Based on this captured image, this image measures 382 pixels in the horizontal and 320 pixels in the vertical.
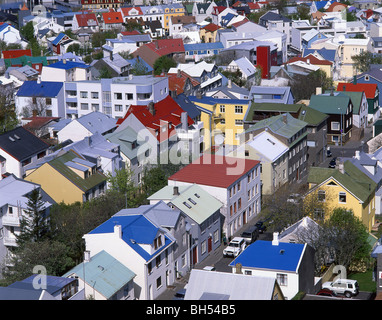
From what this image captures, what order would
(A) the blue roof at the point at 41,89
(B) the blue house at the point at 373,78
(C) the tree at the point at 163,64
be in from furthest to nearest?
1. (C) the tree at the point at 163,64
2. (B) the blue house at the point at 373,78
3. (A) the blue roof at the point at 41,89

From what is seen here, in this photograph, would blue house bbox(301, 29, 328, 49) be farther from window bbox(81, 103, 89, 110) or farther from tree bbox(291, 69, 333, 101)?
window bbox(81, 103, 89, 110)

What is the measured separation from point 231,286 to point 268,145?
19.9m

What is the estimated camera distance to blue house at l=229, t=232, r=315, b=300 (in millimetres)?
23219

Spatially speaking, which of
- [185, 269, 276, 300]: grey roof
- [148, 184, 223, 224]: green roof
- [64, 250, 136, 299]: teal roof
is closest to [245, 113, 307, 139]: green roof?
[148, 184, 223, 224]: green roof

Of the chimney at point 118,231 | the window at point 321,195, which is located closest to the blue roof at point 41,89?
the window at point 321,195

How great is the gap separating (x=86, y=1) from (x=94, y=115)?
8507 centimetres

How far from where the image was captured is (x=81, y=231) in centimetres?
2800

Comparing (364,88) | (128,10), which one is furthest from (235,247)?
(128,10)

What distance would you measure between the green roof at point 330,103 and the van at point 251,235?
1849 cm

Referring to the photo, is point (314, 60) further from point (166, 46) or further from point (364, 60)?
point (166, 46)

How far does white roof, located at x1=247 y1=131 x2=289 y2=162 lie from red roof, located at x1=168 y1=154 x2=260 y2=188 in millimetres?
2055

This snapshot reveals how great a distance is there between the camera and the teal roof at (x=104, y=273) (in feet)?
74.4

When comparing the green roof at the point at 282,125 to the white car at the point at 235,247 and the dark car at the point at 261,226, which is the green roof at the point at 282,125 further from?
the white car at the point at 235,247

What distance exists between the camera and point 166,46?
78000mm
